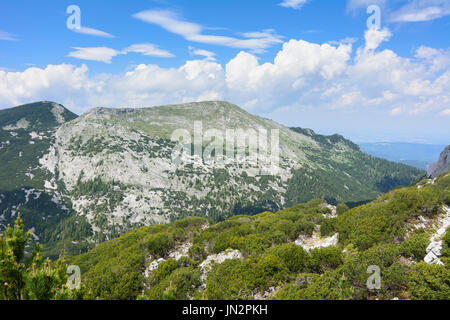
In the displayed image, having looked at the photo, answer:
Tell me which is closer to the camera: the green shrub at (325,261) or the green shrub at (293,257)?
the green shrub at (293,257)

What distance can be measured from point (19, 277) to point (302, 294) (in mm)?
23311

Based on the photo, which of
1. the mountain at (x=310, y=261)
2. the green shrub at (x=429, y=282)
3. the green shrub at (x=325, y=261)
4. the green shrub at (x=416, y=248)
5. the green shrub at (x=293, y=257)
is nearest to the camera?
the green shrub at (x=429, y=282)

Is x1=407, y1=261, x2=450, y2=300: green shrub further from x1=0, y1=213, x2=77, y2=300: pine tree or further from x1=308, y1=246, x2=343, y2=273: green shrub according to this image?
x1=0, y1=213, x2=77, y2=300: pine tree

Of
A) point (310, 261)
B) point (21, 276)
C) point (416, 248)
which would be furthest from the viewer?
point (310, 261)

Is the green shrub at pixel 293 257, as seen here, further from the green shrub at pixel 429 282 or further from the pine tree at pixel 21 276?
the pine tree at pixel 21 276

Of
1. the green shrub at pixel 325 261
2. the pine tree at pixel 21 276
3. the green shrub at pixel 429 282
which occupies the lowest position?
the green shrub at pixel 325 261

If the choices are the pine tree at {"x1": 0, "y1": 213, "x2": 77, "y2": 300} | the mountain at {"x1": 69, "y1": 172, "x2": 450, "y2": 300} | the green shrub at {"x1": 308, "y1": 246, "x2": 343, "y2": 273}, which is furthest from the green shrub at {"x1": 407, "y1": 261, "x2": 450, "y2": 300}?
the pine tree at {"x1": 0, "y1": 213, "x2": 77, "y2": 300}

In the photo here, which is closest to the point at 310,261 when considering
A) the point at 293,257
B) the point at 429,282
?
the point at 293,257

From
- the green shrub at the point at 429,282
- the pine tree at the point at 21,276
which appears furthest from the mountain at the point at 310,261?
the pine tree at the point at 21,276

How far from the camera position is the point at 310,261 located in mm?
32938

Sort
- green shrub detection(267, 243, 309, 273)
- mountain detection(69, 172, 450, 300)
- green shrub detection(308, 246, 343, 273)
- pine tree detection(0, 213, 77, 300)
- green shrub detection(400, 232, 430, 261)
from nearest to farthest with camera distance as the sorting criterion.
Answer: pine tree detection(0, 213, 77, 300)
mountain detection(69, 172, 450, 300)
green shrub detection(400, 232, 430, 261)
green shrub detection(267, 243, 309, 273)
green shrub detection(308, 246, 343, 273)

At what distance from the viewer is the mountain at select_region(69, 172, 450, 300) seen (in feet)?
75.6

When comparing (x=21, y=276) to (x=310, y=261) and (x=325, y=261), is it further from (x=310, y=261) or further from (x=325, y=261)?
(x=325, y=261)

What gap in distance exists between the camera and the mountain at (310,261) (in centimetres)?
2303
